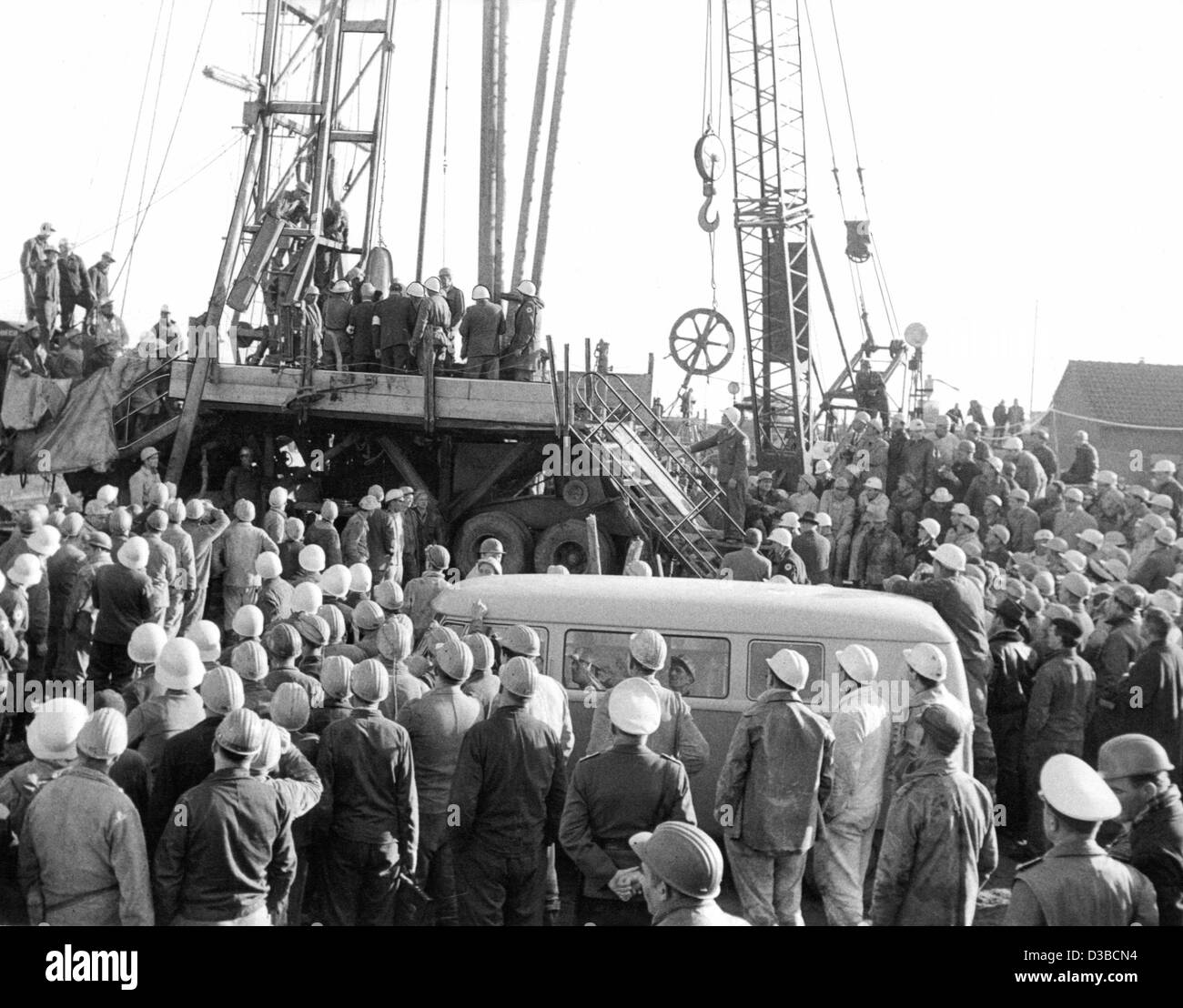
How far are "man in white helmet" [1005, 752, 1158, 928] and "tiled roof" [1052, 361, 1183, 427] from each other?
31.8 meters

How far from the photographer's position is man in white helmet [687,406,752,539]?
16203 millimetres

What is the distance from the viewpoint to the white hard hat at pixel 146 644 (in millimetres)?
6625

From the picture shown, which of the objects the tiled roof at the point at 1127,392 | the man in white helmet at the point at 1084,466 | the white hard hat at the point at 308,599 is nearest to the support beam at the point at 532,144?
the man in white helmet at the point at 1084,466

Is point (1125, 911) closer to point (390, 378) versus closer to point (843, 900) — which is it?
point (843, 900)

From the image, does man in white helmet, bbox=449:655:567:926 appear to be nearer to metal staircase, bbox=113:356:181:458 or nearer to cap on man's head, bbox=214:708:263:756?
cap on man's head, bbox=214:708:263:756

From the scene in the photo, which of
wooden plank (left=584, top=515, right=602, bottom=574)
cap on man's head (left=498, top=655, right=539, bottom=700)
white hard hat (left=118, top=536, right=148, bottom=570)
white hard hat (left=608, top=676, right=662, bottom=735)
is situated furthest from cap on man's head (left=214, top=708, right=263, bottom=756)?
wooden plank (left=584, top=515, right=602, bottom=574)

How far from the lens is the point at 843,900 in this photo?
6383 millimetres

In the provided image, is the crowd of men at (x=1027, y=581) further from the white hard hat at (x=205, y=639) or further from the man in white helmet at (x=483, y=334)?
the white hard hat at (x=205, y=639)

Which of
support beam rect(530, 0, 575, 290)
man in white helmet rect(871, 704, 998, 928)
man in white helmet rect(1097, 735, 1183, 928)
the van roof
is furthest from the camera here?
support beam rect(530, 0, 575, 290)

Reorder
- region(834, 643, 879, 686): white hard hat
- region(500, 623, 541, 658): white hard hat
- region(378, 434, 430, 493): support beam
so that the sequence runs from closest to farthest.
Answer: region(834, 643, 879, 686): white hard hat
region(500, 623, 541, 658): white hard hat
region(378, 434, 430, 493): support beam

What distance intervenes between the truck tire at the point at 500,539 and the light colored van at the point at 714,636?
25.8 feet

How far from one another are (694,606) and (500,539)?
8411 millimetres

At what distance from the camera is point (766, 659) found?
730 centimetres
